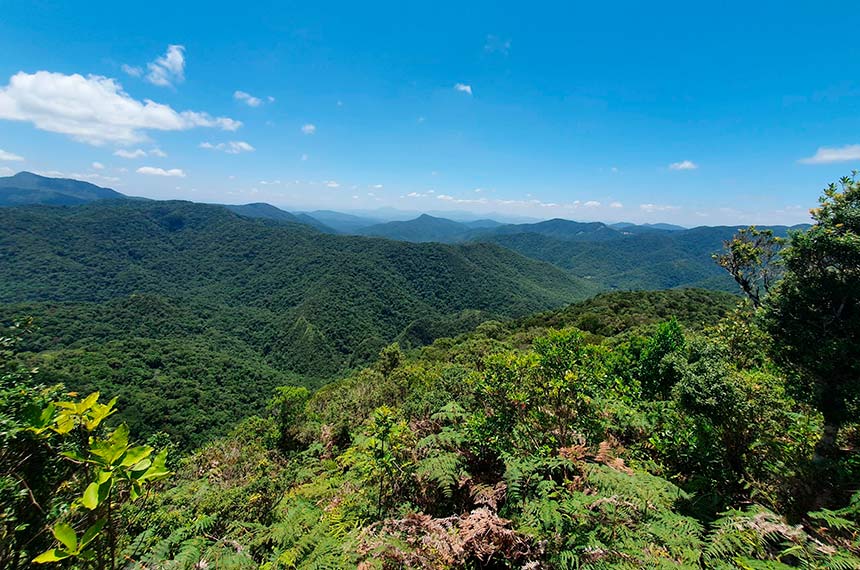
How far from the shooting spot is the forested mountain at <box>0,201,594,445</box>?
2400 inches

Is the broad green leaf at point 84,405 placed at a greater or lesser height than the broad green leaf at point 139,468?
greater

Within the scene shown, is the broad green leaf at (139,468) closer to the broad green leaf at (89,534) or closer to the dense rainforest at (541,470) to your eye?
the dense rainforest at (541,470)

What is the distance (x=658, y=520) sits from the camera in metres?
3.61

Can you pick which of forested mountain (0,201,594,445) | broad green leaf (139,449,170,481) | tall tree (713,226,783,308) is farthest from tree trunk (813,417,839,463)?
forested mountain (0,201,594,445)

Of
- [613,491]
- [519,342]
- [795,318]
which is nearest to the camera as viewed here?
[613,491]

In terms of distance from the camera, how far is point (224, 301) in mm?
148625

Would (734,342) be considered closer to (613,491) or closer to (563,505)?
(613,491)

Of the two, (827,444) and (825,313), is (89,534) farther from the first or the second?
(825,313)

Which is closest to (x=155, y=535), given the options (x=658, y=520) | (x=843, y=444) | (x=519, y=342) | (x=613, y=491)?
(x=613, y=491)

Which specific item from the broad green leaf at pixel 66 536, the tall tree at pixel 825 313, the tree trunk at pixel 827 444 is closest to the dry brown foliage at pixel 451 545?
the broad green leaf at pixel 66 536

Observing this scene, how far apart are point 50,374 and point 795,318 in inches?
2860

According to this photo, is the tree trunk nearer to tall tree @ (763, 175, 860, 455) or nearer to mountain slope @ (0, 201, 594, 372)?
tall tree @ (763, 175, 860, 455)

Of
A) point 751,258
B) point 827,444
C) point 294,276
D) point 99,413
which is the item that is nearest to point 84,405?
point 99,413

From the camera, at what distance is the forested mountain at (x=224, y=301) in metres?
61.0
